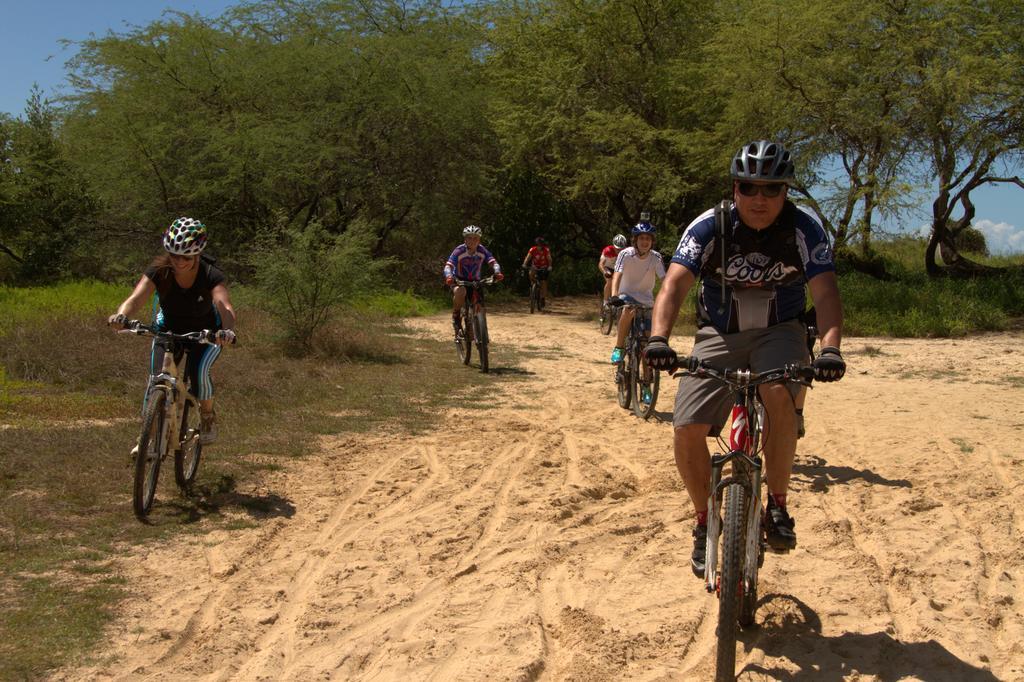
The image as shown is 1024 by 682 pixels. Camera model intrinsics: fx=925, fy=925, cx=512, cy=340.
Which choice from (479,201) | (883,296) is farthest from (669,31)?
(883,296)

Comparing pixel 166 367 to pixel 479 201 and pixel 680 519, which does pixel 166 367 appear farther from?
pixel 479 201

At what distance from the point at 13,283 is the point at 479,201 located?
12780 mm

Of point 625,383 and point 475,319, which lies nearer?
point 625,383

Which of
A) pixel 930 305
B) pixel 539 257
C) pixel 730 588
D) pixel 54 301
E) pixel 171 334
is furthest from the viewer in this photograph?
pixel 539 257

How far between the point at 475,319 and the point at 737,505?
9.39 m

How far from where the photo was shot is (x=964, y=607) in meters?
4.64

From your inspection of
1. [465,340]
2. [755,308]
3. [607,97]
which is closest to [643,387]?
[465,340]

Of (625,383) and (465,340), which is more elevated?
(465,340)

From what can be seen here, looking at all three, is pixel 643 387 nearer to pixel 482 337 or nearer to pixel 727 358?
pixel 482 337

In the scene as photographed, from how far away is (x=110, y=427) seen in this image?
27.7 ft

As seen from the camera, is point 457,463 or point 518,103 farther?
point 518,103

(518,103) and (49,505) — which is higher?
(518,103)

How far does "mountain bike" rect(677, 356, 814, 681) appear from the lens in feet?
12.4

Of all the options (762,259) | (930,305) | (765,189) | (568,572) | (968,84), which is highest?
(968,84)
